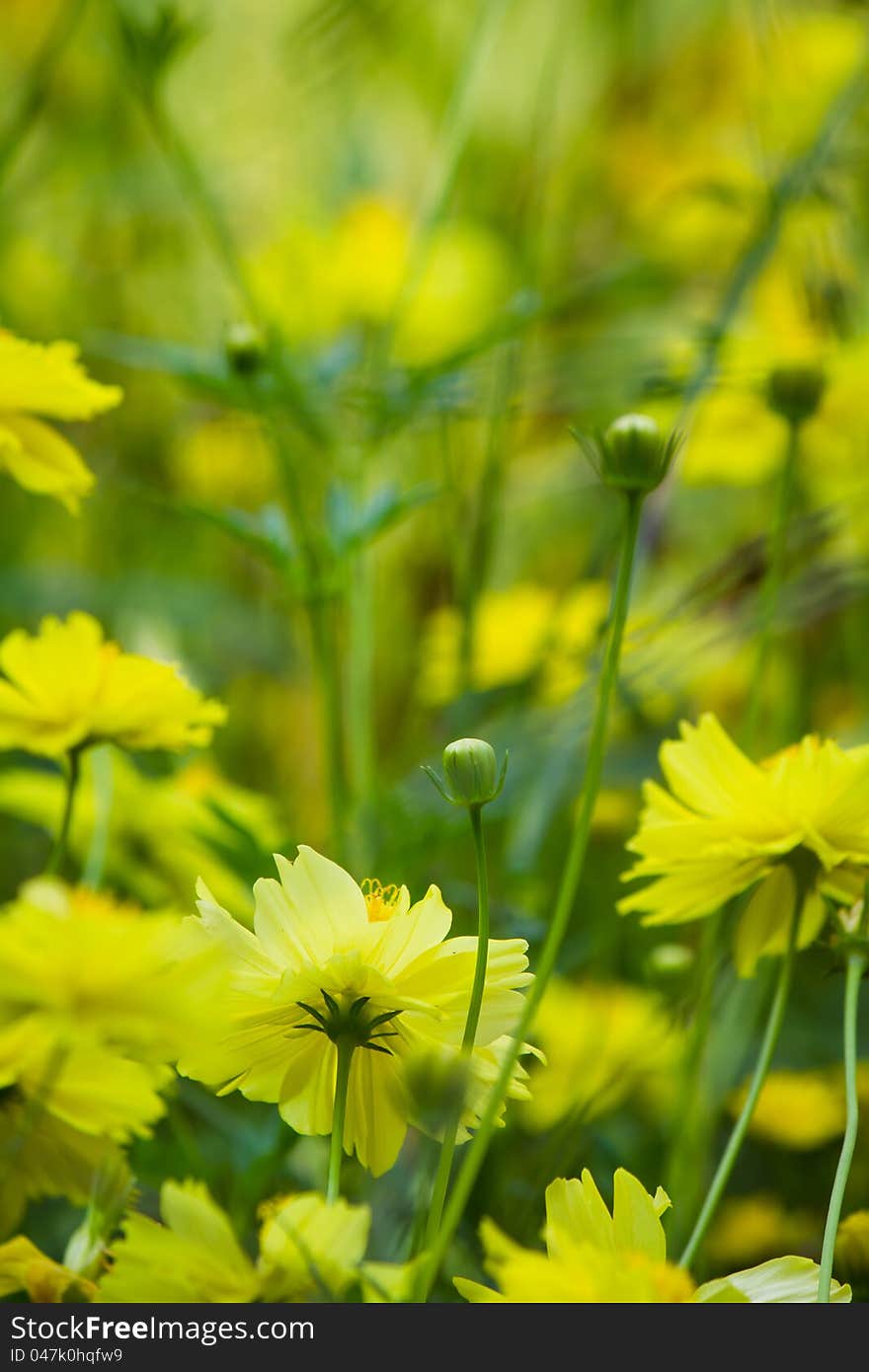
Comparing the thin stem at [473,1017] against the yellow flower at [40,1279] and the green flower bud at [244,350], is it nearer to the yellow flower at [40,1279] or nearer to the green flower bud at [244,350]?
the yellow flower at [40,1279]

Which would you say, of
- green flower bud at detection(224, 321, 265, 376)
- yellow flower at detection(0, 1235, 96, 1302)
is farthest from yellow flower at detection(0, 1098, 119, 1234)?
green flower bud at detection(224, 321, 265, 376)

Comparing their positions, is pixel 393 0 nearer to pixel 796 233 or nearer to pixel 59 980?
pixel 796 233

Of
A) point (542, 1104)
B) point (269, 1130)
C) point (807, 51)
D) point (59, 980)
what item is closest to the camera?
point (59, 980)

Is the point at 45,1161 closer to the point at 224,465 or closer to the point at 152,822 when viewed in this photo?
the point at 152,822

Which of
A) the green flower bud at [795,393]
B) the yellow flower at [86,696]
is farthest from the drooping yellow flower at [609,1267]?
the green flower bud at [795,393]

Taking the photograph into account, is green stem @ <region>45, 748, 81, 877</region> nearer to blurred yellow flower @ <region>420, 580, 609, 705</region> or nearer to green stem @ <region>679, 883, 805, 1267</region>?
green stem @ <region>679, 883, 805, 1267</region>

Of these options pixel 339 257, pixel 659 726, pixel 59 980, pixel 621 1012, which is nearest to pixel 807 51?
pixel 339 257
